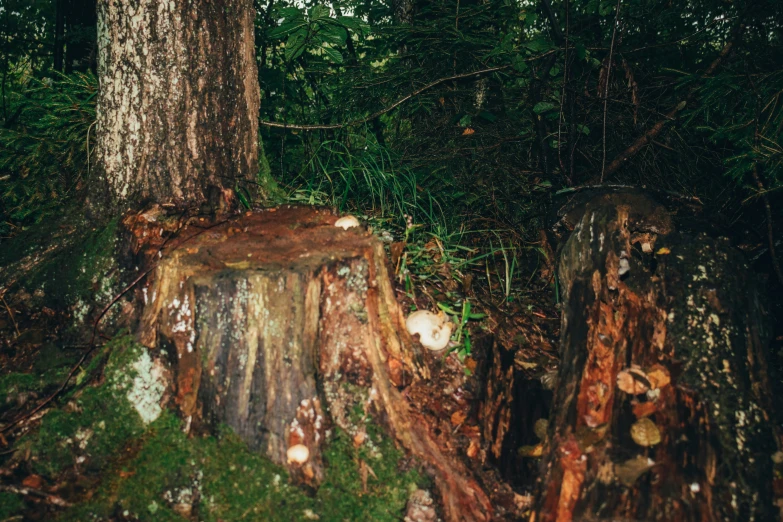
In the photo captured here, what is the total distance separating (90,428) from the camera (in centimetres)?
215

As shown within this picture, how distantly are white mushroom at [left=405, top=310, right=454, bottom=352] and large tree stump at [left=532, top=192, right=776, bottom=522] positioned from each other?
0.60 metres

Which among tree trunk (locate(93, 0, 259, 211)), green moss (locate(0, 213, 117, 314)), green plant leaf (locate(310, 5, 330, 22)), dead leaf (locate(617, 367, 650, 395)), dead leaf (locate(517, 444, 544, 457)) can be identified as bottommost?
dead leaf (locate(517, 444, 544, 457))

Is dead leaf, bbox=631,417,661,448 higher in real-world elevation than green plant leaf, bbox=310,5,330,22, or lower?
lower

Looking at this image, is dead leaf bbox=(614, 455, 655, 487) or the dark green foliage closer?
dead leaf bbox=(614, 455, 655, 487)

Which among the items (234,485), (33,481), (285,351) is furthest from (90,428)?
(285,351)

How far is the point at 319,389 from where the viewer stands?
2158 millimetres

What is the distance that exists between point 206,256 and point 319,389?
0.80 metres

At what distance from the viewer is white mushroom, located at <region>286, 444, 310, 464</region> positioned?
2064 mm

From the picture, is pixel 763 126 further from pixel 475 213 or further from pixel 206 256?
pixel 206 256

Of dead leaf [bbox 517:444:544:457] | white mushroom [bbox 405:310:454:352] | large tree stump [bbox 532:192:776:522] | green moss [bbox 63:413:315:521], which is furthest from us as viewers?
white mushroom [bbox 405:310:454:352]

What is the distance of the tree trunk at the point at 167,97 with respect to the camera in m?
2.67

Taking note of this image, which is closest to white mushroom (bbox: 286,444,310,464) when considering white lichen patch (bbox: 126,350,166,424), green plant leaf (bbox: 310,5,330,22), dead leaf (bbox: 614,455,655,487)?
white lichen patch (bbox: 126,350,166,424)

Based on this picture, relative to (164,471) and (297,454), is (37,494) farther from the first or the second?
(297,454)

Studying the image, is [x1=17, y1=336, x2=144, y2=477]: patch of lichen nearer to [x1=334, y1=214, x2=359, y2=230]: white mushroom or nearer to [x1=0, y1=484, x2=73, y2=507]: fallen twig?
[x1=0, y1=484, x2=73, y2=507]: fallen twig
